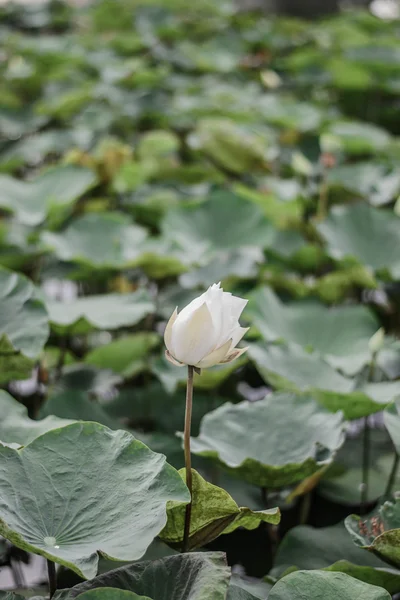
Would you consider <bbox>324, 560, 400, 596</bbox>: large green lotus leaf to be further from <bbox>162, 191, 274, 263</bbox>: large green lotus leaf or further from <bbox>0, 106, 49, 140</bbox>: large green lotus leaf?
<bbox>0, 106, 49, 140</bbox>: large green lotus leaf

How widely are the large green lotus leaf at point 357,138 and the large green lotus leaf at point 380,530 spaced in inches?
55.6

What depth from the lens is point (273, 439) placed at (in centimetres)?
86

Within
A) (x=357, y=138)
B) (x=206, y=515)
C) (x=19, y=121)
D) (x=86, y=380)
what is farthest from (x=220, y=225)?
(x=19, y=121)

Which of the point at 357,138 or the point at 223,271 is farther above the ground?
the point at 223,271

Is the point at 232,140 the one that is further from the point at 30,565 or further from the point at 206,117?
the point at 30,565

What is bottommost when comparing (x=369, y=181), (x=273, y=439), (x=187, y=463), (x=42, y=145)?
(x=42, y=145)

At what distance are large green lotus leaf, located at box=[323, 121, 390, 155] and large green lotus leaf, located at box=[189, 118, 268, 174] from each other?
0.30m

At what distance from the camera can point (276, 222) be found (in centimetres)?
163

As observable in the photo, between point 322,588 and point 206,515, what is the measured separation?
5.1 inches

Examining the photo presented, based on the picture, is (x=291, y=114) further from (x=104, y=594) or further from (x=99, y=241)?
(x=104, y=594)

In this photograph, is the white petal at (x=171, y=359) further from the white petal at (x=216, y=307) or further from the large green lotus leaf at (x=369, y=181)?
the large green lotus leaf at (x=369, y=181)

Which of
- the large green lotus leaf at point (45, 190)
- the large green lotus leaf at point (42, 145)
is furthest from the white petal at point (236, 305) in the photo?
the large green lotus leaf at point (42, 145)

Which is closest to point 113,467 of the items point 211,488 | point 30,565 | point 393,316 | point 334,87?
point 211,488

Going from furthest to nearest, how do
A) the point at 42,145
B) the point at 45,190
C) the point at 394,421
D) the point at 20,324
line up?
the point at 42,145 < the point at 45,190 < the point at 20,324 < the point at 394,421
